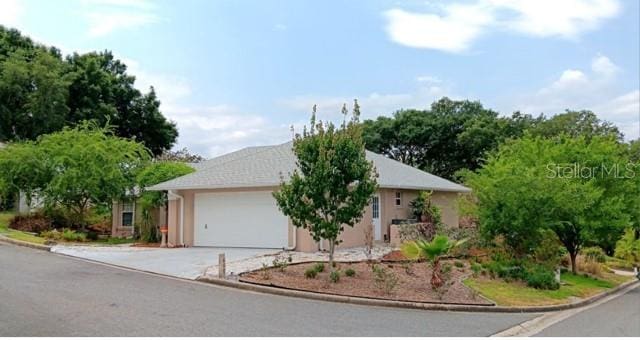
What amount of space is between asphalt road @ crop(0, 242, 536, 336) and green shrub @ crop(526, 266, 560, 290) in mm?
3294

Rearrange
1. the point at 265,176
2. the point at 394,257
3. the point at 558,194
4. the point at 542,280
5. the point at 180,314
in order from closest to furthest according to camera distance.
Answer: the point at 180,314
the point at 542,280
the point at 558,194
the point at 394,257
the point at 265,176

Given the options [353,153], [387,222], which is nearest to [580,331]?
[353,153]

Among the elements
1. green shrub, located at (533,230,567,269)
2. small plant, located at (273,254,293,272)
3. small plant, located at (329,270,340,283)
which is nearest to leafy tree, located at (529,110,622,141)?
green shrub, located at (533,230,567,269)

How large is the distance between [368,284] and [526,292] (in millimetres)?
4249

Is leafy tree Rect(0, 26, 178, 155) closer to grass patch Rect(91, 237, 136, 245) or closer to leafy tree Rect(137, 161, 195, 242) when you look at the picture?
leafy tree Rect(137, 161, 195, 242)

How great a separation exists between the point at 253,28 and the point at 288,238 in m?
7.54

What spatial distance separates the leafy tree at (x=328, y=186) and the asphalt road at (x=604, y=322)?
5.63m

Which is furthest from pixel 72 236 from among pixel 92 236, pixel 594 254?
pixel 594 254

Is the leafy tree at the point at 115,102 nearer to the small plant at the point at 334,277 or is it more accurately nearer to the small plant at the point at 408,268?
the small plant at the point at 408,268

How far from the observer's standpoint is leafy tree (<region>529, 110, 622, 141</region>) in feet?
122

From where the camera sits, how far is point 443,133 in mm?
42312

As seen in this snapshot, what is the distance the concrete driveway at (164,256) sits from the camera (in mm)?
15180

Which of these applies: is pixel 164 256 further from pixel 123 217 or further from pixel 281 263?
pixel 123 217

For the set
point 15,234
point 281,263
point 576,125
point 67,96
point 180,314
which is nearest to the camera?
point 180,314
